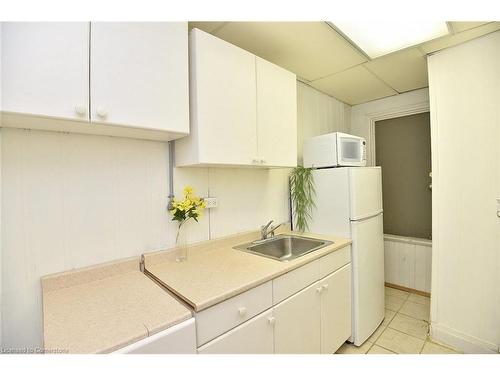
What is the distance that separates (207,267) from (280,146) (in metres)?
0.96

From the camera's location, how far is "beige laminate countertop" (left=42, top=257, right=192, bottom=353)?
0.79 metres

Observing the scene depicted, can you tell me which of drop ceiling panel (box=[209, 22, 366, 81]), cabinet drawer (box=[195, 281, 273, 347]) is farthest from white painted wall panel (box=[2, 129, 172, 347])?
drop ceiling panel (box=[209, 22, 366, 81])

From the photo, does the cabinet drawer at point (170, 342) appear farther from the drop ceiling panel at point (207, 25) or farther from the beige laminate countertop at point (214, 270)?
the drop ceiling panel at point (207, 25)

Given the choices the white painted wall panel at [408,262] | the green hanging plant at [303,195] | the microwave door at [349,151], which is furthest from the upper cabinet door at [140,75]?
the white painted wall panel at [408,262]

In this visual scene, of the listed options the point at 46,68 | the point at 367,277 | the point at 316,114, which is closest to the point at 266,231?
the point at 367,277

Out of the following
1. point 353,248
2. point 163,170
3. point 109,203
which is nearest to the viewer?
point 109,203

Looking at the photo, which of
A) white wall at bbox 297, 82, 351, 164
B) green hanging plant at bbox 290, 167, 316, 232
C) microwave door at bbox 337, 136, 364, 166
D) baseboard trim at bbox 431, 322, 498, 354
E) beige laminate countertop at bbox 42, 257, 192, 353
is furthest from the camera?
white wall at bbox 297, 82, 351, 164

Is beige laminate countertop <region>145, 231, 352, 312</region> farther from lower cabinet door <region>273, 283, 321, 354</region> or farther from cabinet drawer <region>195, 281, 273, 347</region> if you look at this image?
lower cabinet door <region>273, 283, 321, 354</region>

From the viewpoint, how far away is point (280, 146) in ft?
5.87

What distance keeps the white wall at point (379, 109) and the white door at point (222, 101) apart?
7.12 ft

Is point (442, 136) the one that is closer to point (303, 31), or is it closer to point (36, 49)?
point (303, 31)

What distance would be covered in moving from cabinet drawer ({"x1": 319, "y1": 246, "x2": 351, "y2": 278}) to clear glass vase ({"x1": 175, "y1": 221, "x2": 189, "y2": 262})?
884 mm

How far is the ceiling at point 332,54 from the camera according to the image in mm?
1586
